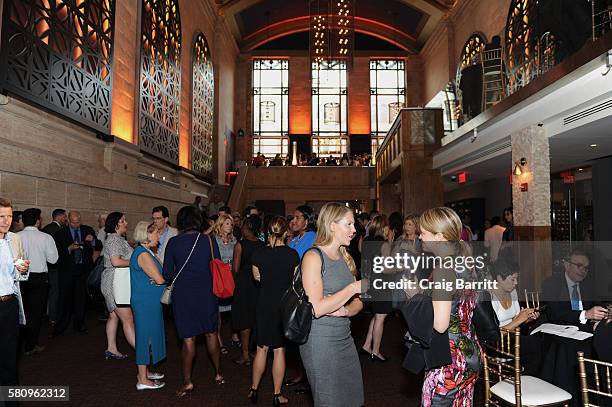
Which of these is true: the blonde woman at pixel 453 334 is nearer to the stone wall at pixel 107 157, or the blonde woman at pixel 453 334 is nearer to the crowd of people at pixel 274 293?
the crowd of people at pixel 274 293

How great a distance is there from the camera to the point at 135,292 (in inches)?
158

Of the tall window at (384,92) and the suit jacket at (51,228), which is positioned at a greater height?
the tall window at (384,92)

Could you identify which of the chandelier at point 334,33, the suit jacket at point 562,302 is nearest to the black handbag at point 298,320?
the suit jacket at point 562,302

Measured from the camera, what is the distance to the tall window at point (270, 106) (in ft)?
81.7

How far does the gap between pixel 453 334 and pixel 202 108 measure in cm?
1573

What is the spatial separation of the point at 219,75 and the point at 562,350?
17.8m

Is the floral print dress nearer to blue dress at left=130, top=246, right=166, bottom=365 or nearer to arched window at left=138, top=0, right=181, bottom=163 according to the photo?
blue dress at left=130, top=246, right=166, bottom=365

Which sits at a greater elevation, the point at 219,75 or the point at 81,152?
the point at 219,75

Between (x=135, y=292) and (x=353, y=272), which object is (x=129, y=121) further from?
(x=353, y=272)

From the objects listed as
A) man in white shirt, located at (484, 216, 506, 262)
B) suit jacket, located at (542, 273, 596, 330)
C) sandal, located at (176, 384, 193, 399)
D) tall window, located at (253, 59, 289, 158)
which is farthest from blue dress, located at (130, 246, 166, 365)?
tall window, located at (253, 59, 289, 158)

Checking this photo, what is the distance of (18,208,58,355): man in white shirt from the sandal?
2.26 m

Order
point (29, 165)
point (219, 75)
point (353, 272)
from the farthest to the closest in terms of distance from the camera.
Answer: point (219, 75), point (29, 165), point (353, 272)

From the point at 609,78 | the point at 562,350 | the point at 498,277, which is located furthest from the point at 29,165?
the point at 609,78

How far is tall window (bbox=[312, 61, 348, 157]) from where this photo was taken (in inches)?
989
